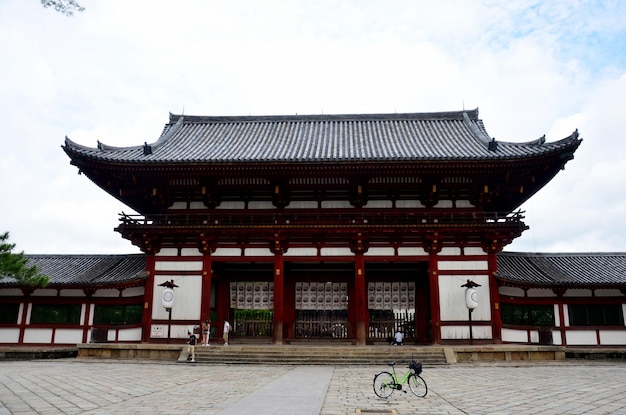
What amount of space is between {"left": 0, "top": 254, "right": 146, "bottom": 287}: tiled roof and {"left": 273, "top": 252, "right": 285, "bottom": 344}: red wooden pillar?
245 inches

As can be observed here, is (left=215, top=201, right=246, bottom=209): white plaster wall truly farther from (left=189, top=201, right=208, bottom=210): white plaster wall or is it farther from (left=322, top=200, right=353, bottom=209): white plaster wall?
(left=322, top=200, right=353, bottom=209): white plaster wall

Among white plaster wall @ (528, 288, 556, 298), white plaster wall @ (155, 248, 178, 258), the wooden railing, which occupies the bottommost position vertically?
white plaster wall @ (528, 288, 556, 298)

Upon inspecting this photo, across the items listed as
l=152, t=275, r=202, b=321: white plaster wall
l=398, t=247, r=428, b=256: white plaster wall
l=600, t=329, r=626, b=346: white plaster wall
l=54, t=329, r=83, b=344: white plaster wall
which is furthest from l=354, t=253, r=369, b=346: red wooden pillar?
l=54, t=329, r=83, b=344: white plaster wall

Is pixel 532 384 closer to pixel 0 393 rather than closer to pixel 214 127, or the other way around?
pixel 0 393

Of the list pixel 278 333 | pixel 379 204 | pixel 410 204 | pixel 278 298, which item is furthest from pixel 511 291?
pixel 278 333

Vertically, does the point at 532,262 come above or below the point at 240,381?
above

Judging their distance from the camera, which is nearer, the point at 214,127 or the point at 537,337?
the point at 537,337

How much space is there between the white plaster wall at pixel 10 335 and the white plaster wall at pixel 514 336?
75.1 feet

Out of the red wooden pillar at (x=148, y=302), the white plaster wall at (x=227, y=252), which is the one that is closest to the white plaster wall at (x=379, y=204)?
the white plaster wall at (x=227, y=252)

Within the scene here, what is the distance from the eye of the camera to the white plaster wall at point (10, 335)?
2123 cm

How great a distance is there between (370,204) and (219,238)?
7.39m

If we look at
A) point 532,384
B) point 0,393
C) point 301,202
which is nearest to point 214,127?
point 301,202

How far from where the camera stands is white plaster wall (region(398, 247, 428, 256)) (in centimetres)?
2050

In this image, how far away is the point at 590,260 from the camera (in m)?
22.8
